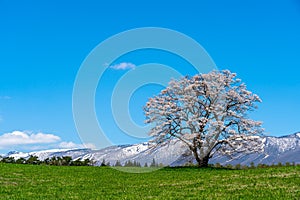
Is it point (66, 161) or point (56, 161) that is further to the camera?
point (56, 161)

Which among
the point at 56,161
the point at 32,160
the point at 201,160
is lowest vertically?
the point at 201,160

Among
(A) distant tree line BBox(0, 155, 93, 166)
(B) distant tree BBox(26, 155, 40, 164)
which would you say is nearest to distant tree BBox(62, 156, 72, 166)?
(A) distant tree line BBox(0, 155, 93, 166)

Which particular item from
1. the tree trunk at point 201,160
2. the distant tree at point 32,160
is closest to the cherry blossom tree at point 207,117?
the tree trunk at point 201,160

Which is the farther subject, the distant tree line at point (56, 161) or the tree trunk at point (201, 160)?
the distant tree line at point (56, 161)

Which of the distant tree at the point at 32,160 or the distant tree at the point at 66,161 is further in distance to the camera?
the distant tree at the point at 32,160

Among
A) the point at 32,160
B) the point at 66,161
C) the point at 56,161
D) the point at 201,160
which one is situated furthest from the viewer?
the point at 32,160

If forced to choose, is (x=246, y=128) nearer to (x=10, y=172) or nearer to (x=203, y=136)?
(x=203, y=136)

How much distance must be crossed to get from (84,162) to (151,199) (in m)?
35.1

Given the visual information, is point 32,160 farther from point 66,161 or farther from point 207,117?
point 207,117

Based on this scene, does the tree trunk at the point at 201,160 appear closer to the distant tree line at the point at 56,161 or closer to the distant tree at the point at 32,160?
the distant tree line at the point at 56,161

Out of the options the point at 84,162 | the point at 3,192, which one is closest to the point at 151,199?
the point at 3,192

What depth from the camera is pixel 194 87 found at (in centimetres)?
4741

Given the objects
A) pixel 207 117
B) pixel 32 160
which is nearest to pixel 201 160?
pixel 207 117

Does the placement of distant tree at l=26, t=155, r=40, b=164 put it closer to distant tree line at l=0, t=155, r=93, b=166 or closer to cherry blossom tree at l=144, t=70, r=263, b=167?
distant tree line at l=0, t=155, r=93, b=166
